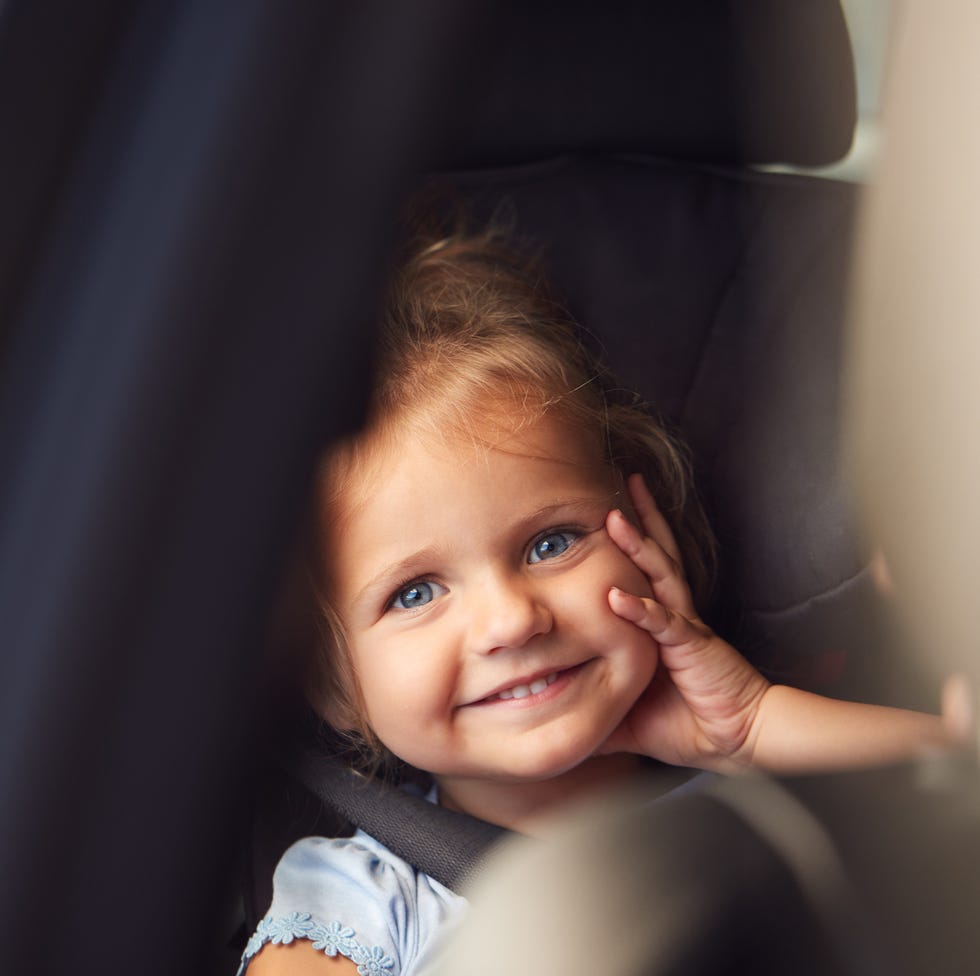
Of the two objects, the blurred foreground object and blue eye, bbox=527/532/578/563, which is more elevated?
the blurred foreground object

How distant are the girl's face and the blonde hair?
1.1 inches

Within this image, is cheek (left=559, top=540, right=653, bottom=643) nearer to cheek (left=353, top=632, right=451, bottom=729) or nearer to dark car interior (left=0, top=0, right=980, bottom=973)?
cheek (left=353, top=632, right=451, bottom=729)

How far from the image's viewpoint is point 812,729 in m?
0.92

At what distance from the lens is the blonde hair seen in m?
0.89

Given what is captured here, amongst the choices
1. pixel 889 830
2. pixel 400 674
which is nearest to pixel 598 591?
pixel 400 674

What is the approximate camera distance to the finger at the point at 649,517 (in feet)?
3.32

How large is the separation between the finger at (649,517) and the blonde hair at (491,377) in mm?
17

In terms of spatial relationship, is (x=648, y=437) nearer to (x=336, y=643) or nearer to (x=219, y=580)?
(x=336, y=643)

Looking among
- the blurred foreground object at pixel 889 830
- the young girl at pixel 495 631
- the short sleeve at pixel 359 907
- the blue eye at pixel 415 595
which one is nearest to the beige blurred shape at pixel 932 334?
the blurred foreground object at pixel 889 830

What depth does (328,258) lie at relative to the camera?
342 millimetres

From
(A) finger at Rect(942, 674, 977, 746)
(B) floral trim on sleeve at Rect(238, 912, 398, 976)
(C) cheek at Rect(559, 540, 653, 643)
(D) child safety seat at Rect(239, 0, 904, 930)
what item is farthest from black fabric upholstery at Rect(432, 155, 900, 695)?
(B) floral trim on sleeve at Rect(238, 912, 398, 976)

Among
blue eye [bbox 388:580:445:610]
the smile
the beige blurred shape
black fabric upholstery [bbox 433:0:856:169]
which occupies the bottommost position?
the smile

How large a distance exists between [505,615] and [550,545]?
0.09 meters

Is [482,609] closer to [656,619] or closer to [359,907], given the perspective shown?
[656,619]
